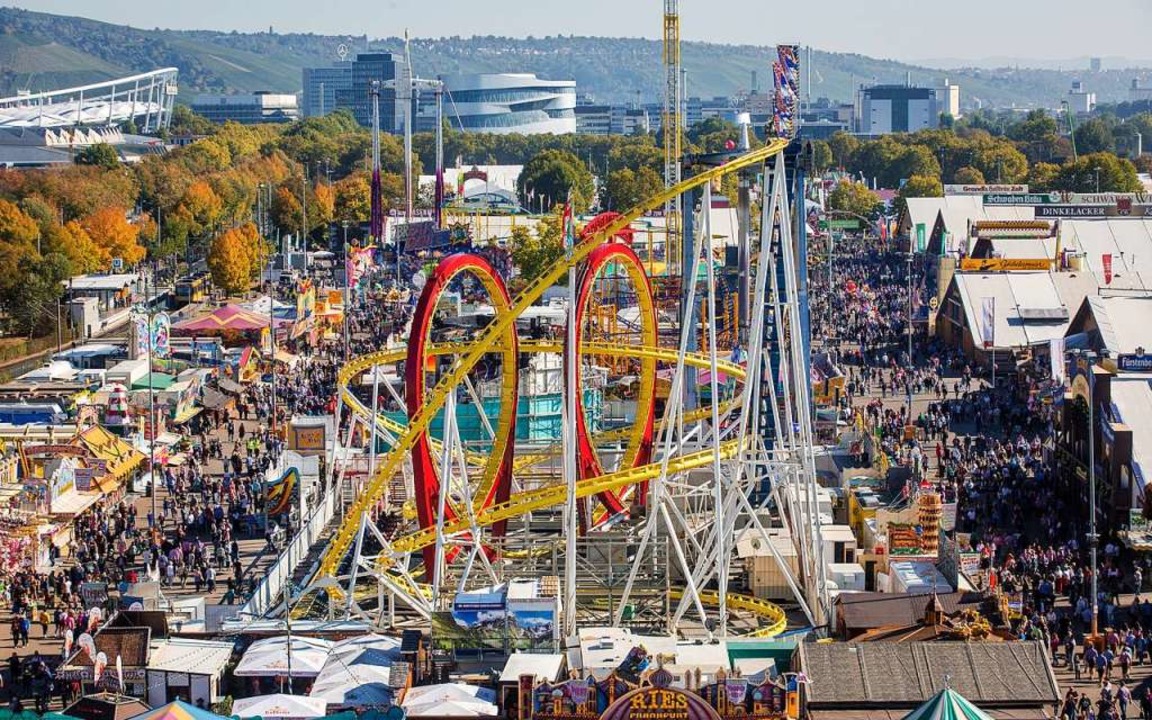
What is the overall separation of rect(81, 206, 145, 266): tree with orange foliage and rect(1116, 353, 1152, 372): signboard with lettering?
64.2m

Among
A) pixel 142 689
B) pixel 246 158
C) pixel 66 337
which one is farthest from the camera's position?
pixel 246 158

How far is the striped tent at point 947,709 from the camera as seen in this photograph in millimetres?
25109

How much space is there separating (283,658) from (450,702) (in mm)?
3711

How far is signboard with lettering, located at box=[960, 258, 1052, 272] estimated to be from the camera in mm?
75369

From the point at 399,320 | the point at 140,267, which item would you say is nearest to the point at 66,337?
the point at 399,320

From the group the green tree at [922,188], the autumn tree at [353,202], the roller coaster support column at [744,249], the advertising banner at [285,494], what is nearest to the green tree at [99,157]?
the autumn tree at [353,202]

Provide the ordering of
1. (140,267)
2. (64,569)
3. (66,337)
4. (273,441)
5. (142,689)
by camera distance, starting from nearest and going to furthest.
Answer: (142,689) < (64,569) < (273,441) < (66,337) < (140,267)

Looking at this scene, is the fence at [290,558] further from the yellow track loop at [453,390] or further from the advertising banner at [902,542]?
the advertising banner at [902,542]

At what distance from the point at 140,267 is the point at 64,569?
225 ft

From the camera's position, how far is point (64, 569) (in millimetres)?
42281

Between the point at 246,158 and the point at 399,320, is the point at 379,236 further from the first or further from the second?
the point at 246,158

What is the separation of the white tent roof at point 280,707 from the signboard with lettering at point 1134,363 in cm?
2466

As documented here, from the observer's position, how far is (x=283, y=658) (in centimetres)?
3070

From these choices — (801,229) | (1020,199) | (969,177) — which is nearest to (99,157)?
(969,177)
